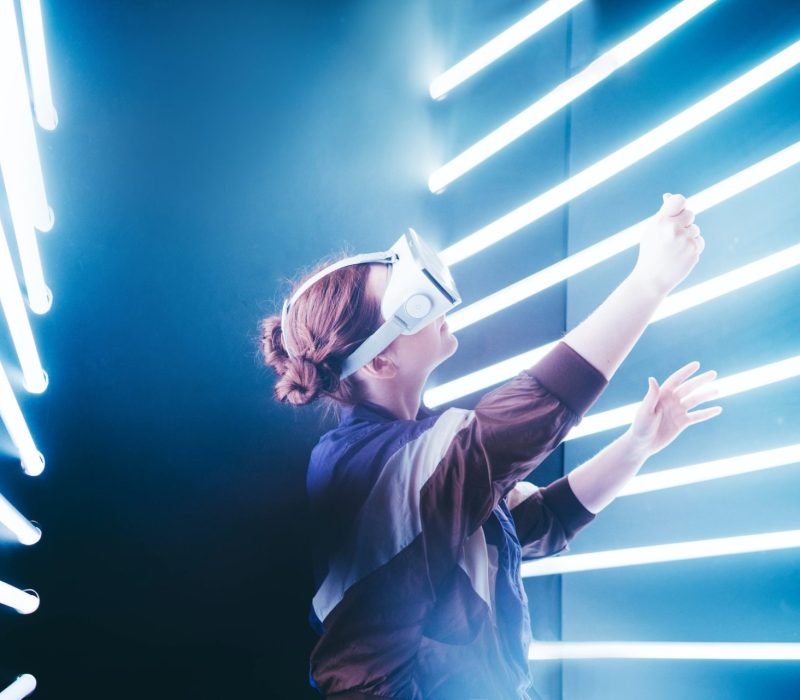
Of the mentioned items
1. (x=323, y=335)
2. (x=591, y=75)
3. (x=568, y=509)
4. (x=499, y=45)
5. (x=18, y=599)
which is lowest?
(x=18, y=599)

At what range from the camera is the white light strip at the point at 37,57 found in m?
1.01

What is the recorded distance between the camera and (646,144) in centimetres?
129

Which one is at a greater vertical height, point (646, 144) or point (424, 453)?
point (646, 144)

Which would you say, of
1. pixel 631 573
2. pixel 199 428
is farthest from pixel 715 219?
pixel 199 428

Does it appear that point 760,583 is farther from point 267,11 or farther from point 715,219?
point 267,11

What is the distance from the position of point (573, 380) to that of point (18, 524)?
3.18ft

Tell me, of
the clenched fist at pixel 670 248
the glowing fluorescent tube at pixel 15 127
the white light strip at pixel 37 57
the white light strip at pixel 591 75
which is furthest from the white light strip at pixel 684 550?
the white light strip at pixel 37 57

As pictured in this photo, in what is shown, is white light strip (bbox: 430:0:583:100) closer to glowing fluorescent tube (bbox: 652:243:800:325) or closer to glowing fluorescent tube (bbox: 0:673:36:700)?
glowing fluorescent tube (bbox: 652:243:800:325)

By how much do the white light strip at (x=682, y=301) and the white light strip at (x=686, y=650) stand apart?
0.49m

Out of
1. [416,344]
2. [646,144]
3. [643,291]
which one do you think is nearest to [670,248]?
[643,291]

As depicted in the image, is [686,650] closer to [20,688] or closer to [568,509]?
[568,509]

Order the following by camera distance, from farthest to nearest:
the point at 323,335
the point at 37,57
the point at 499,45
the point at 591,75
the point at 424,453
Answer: the point at 499,45, the point at 591,75, the point at 323,335, the point at 424,453, the point at 37,57

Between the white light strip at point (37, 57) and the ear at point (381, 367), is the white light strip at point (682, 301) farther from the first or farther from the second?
the white light strip at point (37, 57)

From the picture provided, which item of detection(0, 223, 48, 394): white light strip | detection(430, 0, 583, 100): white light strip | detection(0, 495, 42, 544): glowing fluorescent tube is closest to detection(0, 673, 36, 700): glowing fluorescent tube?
detection(0, 495, 42, 544): glowing fluorescent tube
